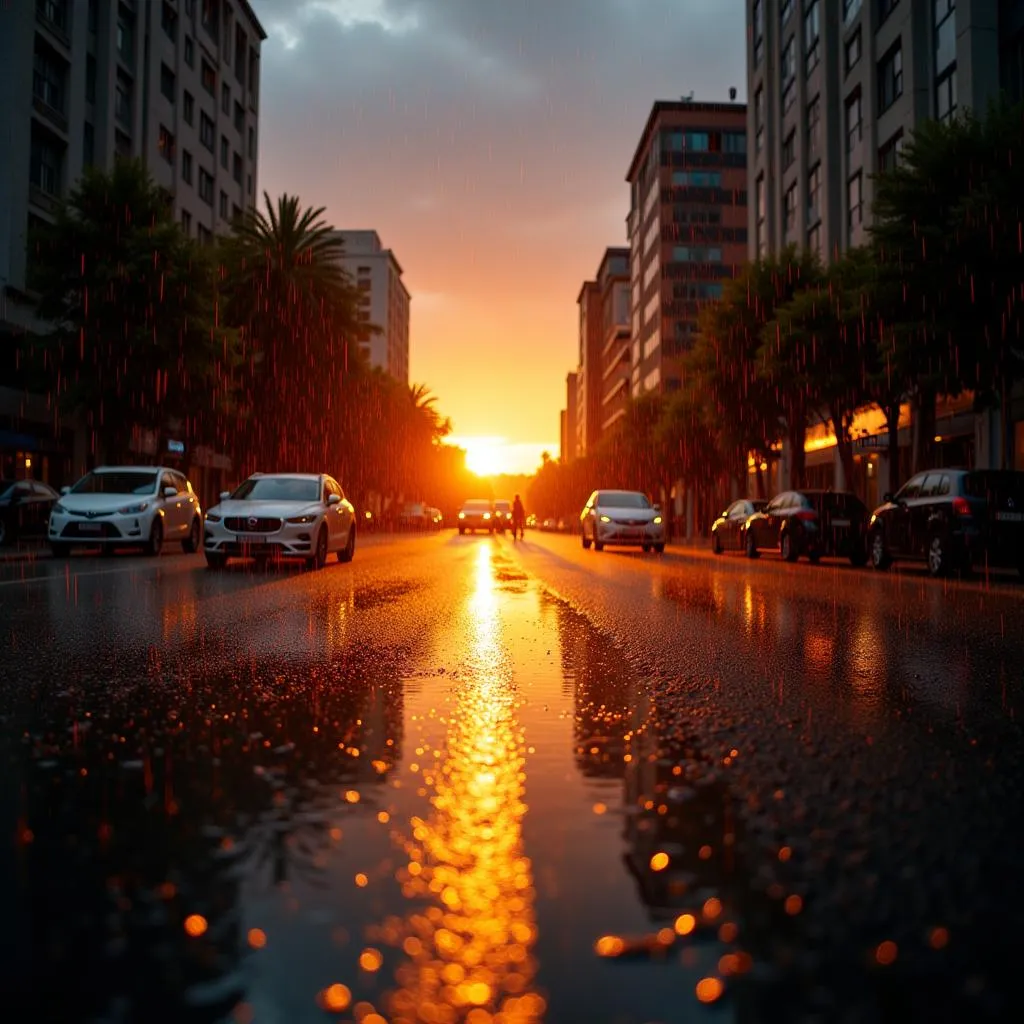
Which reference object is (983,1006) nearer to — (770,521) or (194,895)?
(194,895)

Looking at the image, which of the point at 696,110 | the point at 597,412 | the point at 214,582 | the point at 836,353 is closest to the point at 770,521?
the point at 836,353

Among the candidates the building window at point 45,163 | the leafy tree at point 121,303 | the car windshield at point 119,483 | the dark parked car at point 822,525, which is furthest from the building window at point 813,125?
the car windshield at point 119,483

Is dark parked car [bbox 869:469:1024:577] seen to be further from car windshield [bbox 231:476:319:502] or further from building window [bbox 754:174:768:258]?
building window [bbox 754:174:768:258]

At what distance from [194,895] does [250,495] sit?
15.7 metres

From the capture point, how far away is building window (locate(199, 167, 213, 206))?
52.7m

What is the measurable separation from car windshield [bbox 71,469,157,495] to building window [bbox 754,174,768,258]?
118 feet

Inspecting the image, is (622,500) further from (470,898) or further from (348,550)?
(470,898)

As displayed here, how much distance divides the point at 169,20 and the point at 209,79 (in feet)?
20.7

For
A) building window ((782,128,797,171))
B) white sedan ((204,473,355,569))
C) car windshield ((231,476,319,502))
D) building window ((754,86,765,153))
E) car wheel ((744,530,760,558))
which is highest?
building window ((754,86,765,153))

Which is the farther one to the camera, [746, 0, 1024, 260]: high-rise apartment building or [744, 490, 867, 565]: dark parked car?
[746, 0, 1024, 260]: high-rise apartment building

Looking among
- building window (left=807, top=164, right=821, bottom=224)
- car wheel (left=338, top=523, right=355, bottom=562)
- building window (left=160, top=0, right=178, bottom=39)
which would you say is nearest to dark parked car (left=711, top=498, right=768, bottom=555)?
car wheel (left=338, top=523, right=355, bottom=562)

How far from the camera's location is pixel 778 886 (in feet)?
7.50

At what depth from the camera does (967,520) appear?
1642cm

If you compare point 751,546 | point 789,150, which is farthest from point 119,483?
point 789,150
